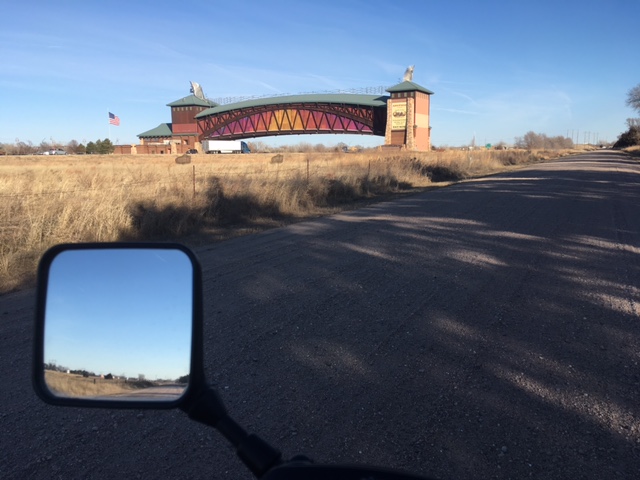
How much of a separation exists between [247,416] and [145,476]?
84cm

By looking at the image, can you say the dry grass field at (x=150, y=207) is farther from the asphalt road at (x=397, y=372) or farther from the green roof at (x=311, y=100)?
the green roof at (x=311, y=100)

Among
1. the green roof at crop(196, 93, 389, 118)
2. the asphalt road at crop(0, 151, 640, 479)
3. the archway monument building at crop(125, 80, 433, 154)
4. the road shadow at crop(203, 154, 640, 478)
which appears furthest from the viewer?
the green roof at crop(196, 93, 389, 118)

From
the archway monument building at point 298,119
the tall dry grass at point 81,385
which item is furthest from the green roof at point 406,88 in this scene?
the tall dry grass at point 81,385

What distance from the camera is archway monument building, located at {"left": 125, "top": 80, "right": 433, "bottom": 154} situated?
65.6 meters

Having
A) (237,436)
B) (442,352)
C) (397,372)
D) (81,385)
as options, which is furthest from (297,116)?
(237,436)

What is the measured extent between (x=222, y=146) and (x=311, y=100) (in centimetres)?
1695

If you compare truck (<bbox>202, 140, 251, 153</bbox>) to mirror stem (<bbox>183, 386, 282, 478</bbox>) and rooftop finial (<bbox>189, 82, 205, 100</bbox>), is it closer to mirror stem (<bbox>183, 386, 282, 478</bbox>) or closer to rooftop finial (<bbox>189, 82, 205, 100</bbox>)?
rooftop finial (<bbox>189, 82, 205, 100</bbox>)

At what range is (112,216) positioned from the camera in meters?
10.9

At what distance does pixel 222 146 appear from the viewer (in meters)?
83.1

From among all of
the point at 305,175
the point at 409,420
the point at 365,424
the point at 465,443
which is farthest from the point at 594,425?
the point at 305,175

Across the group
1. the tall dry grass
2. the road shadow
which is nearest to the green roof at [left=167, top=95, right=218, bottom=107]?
the road shadow

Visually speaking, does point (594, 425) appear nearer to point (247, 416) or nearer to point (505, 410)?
point (505, 410)

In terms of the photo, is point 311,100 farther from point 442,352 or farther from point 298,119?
point 442,352

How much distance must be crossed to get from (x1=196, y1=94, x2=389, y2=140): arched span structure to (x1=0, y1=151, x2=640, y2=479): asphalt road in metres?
64.3
